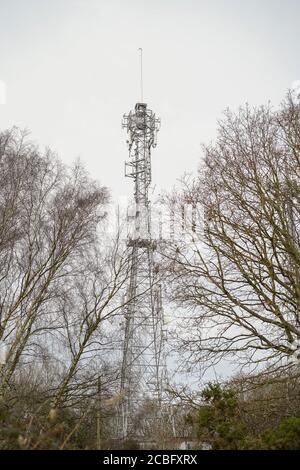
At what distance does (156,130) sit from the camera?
18.9 metres

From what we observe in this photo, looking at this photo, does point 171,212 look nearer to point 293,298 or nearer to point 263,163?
point 263,163

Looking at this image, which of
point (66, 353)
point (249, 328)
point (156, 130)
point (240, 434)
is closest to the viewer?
point (240, 434)

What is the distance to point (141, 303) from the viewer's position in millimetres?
10141

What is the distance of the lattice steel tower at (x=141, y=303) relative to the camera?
9720 mm

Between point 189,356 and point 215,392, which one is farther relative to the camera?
point 189,356

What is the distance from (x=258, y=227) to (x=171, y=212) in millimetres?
1789

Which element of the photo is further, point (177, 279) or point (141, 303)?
point (141, 303)

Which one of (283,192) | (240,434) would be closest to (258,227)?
(283,192)

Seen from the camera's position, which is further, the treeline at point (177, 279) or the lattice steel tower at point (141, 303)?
the lattice steel tower at point (141, 303)

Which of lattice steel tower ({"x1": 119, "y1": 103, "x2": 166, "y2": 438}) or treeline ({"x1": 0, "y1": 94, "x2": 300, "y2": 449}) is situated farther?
A: lattice steel tower ({"x1": 119, "y1": 103, "x2": 166, "y2": 438})

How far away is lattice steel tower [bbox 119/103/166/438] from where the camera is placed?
9720mm
